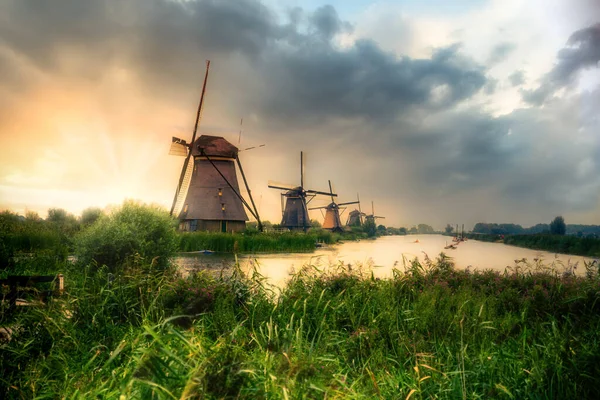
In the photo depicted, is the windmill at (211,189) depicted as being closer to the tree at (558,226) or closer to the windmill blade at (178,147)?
the windmill blade at (178,147)

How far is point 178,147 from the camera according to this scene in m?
34.4

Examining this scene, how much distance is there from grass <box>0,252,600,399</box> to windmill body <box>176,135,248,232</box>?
972 inches

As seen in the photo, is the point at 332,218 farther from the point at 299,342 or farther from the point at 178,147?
the point at 299,342

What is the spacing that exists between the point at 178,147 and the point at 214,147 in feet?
11.7

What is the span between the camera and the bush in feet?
36.8

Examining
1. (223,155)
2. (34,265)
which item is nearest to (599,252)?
(223,155)

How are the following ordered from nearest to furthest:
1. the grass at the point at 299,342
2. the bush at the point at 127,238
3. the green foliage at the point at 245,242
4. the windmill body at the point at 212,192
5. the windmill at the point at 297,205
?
the grass at the point at 299,342 → the bush at the point at 127,238 → the green foliage at the point at 245,242 → the windmill body at the point at 212,192 → the windmill at the point at 297,205

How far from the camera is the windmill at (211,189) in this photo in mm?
32375

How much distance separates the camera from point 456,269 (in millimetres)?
10445

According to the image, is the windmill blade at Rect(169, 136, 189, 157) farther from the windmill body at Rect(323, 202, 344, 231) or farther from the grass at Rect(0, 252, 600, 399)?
the windmill body at Rect(323, 202, 344, 231)

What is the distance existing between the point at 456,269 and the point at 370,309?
4563 millimetres

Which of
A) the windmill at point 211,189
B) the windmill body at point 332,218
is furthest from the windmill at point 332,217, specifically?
the windmill at point 211,189

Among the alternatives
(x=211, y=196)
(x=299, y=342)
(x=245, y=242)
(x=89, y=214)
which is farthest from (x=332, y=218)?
(x=299, y=342)

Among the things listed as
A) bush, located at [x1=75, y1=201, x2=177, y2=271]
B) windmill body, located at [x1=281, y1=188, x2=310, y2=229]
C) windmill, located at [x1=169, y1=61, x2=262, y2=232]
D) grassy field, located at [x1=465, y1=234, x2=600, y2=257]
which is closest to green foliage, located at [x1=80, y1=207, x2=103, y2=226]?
windmill, located at [x1=169, y1=61, x2=262, y2=232]
